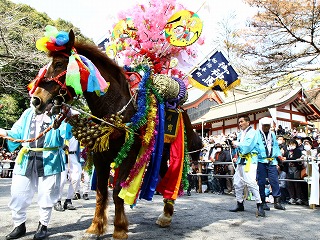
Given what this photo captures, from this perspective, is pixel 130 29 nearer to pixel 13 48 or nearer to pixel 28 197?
pixel 28 197

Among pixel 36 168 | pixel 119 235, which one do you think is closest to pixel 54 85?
pixel 36 168

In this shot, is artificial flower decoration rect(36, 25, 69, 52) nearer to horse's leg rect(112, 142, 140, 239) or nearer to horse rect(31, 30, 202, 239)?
horse rect(31, 30, 202, 239)

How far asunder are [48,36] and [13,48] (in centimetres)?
1012

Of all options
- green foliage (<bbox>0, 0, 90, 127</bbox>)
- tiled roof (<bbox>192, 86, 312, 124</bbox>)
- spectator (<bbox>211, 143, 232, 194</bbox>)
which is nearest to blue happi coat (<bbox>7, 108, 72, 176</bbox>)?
spectator (<bbox>211, 143, 232, 194</bbox>)

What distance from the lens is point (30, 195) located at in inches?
164

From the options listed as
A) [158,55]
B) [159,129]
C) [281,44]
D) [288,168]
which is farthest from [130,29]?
[281,44]

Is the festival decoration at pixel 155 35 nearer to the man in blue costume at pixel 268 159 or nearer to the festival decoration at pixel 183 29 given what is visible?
the festival decoration at pixel 183 29

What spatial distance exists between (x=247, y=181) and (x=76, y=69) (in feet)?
Result: 13.6

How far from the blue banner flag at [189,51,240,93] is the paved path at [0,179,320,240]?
2.37 meters

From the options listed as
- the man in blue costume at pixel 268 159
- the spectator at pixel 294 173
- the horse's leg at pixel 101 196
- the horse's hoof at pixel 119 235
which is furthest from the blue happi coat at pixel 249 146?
the horse's hoof at pixel 119 235

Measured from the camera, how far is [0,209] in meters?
5.94

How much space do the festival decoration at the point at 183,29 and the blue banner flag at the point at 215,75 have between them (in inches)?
35.2

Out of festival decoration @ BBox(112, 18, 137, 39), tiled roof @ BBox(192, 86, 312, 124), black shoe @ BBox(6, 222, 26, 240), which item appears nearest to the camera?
black shoe @ BBox(6, 222, 26, 240)

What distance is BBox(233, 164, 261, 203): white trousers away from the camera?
19.6 ft
